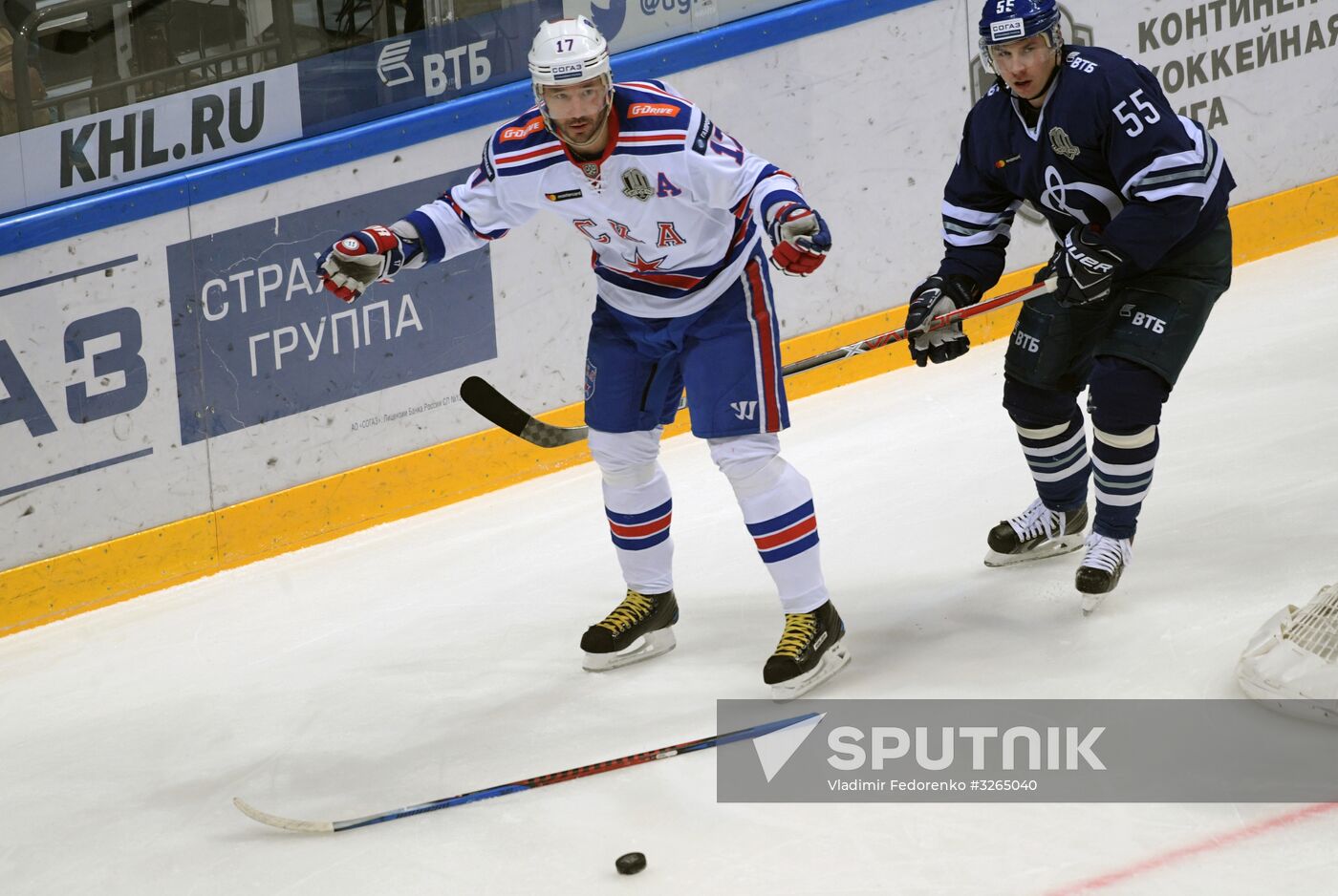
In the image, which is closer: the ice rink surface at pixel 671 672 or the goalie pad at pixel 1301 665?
the ice rink surface at pixel 671 672

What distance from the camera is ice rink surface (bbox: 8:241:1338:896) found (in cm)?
244

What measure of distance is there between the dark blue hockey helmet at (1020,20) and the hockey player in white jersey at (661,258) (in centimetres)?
48

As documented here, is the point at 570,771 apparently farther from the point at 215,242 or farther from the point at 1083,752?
the point at 215,242

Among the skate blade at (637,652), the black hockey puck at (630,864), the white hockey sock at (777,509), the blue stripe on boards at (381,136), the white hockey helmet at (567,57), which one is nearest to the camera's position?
the black hockey puck at (630,864)

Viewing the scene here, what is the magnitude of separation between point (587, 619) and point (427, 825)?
42.3 inches

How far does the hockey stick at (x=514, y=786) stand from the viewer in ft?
9.04

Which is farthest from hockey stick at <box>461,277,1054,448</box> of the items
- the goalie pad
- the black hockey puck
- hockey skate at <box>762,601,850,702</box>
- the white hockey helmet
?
the black hockey puck

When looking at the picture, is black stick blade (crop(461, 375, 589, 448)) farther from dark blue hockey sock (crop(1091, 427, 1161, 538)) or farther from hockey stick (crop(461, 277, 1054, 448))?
dark blue hockey sock (crop(1091, 427, 1161, 538))

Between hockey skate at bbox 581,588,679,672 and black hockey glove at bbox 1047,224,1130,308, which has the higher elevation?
black hockey glove at bbox 1047,224,1130,308

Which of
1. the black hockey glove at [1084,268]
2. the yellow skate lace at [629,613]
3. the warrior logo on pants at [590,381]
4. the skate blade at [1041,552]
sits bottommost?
the yellow skate lace at [629,613]

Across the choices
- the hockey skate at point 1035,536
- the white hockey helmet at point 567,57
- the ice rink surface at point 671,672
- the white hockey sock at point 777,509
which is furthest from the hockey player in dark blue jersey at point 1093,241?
the white hockey helmet at point 567,57

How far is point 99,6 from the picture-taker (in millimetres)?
4504

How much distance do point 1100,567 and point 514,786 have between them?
1227 mm

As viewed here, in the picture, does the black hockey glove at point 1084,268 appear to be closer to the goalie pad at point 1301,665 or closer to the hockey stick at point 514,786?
the goalie pad at point 1301,665
